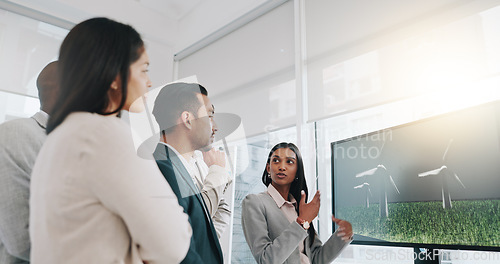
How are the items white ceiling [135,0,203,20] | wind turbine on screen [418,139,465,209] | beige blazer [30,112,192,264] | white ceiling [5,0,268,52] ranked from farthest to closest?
white ceiling [135,0,203,20]
white ceiling [5,0,268,52]
wind turbine on screen [418,139,465,209]
beige blazer [30,112,192,264]

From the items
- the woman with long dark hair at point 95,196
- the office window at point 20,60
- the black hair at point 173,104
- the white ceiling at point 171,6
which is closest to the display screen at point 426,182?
the black hair at point 173,104

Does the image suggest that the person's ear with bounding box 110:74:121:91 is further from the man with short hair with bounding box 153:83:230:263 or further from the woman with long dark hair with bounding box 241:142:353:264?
the woman with long dark hair with bounding box 241:142:353:264

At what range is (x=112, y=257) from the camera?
68 cm

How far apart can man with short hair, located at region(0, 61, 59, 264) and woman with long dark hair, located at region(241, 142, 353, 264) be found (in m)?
0.85

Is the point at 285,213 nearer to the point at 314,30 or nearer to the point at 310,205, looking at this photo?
the point at 310,205

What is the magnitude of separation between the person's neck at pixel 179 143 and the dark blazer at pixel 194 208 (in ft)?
0.37

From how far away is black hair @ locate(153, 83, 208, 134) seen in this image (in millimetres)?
1323

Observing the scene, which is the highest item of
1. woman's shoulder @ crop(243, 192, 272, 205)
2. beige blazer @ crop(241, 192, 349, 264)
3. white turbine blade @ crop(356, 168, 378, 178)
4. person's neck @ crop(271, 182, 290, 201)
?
white turbine blade @ crop(356, 168, 378, 178)

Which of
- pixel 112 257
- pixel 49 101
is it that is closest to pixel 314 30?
pixel 49 101

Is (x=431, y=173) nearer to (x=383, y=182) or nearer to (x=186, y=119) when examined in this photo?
(x=383, y=182)

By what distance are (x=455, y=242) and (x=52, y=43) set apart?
3.27 m

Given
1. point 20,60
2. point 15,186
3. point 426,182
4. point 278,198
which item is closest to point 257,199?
point 278,198

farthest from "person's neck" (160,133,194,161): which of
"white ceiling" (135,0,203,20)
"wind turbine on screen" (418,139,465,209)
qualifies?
"white ceiling" (135,0,203,20)

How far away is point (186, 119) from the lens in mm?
1322
